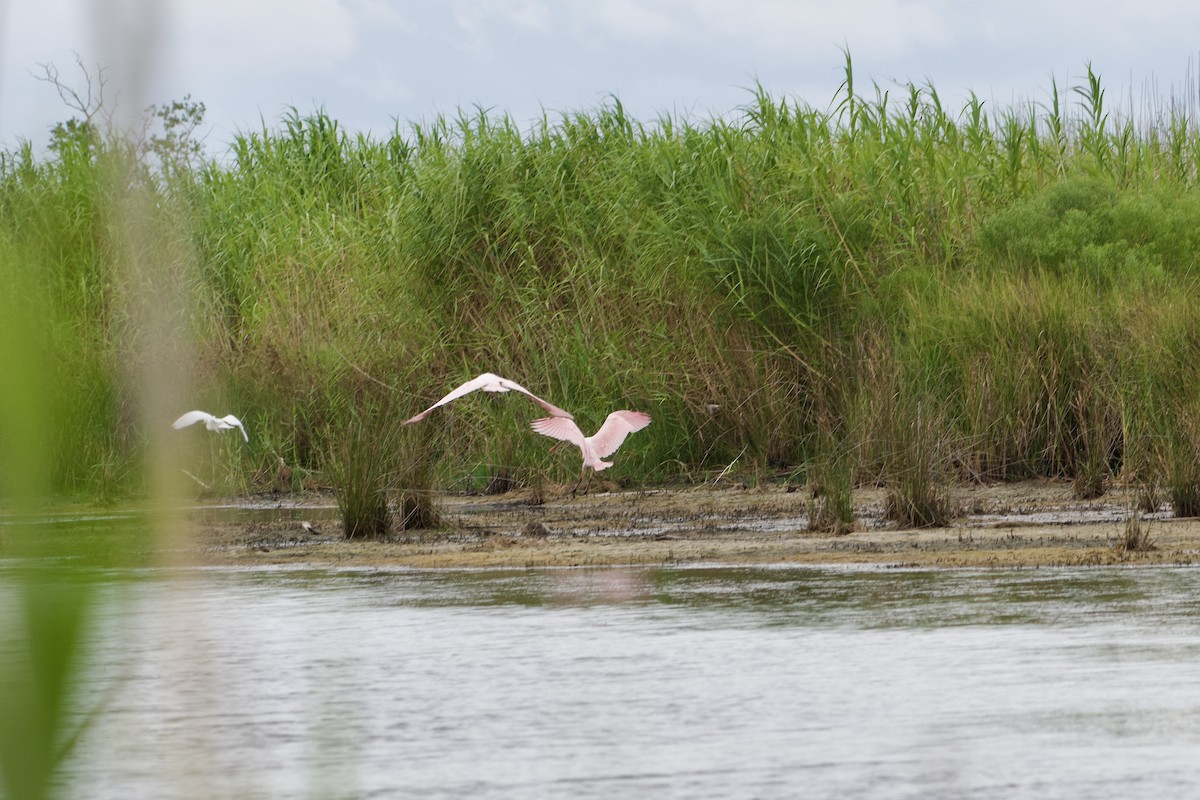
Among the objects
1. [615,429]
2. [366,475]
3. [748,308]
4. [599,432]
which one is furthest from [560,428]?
[748,308]

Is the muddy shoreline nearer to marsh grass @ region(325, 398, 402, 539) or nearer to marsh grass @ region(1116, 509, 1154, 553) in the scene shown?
marsh grass @ region(1116, 509, 1154, 553)

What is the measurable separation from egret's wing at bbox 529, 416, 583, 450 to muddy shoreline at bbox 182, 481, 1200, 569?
0.52m

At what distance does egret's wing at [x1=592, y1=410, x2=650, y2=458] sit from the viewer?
401 inches

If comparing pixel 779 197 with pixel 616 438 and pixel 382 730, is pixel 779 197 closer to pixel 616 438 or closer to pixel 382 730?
pixel 616 438

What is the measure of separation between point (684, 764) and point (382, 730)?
0.83m

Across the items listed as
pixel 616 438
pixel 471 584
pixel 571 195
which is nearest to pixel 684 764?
pixel 471 584

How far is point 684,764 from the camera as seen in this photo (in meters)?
3.64

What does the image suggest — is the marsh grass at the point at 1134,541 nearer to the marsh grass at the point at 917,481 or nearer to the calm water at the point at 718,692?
the calm water at the point at 718,692

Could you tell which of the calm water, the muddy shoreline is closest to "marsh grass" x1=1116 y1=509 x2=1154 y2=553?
the muddy shoreline

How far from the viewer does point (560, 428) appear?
32.5 feet

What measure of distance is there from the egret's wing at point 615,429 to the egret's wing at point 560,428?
9.0 inches

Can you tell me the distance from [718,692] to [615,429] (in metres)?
5.84

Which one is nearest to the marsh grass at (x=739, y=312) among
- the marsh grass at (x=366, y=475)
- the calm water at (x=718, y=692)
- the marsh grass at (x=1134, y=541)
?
the marsh grass at (x=366, y=475)

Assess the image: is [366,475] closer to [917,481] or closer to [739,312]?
[917,481]
